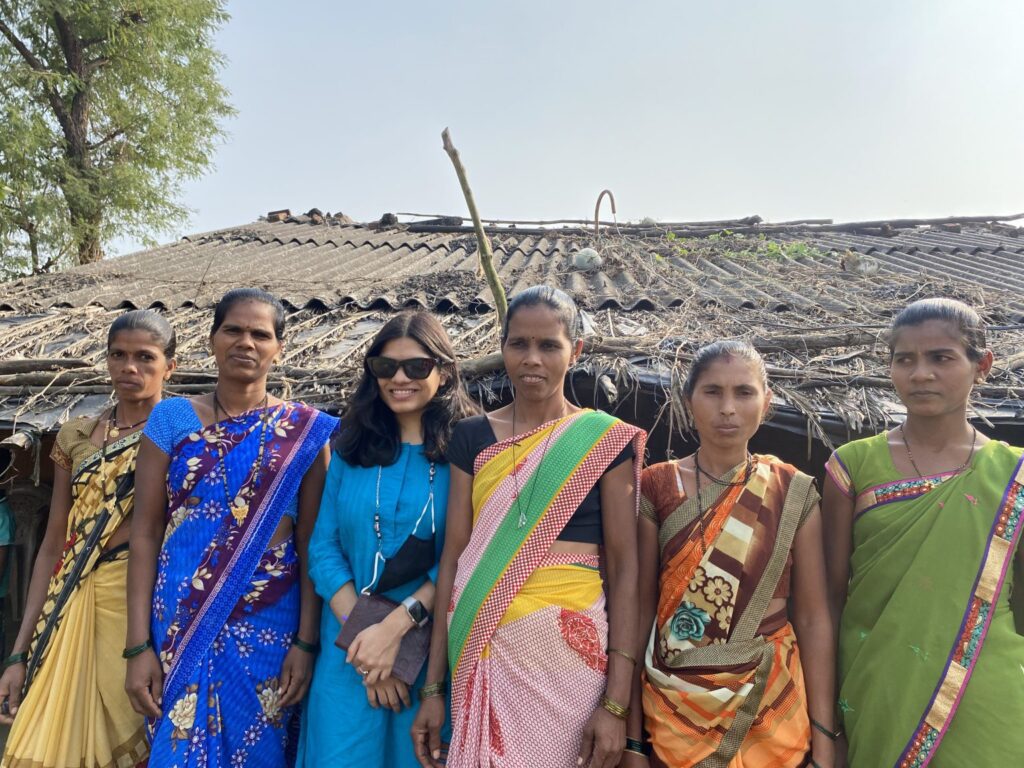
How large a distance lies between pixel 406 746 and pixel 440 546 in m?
0.62

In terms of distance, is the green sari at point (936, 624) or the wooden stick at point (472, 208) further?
the wooden stick at point (472, 208)

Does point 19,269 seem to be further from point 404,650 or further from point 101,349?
point 404,650

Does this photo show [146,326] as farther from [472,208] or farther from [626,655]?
[626,655]

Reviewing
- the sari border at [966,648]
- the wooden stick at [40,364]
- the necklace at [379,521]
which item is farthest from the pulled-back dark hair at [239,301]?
the sari border at [966,648]

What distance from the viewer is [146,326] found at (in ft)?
7.88

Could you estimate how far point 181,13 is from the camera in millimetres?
12695

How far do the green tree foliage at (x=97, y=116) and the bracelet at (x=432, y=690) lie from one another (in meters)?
13.1

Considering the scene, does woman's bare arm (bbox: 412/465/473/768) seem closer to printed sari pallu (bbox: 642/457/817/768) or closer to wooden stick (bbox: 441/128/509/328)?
printed sari pallu (bbox: 642/457/817/768)

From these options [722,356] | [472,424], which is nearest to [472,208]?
[472,424]

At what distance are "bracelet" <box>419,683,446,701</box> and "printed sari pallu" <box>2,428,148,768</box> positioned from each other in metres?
1.13

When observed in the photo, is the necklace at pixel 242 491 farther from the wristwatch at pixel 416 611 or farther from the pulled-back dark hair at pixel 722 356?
the pulled-back dark hair at pixel 722 356

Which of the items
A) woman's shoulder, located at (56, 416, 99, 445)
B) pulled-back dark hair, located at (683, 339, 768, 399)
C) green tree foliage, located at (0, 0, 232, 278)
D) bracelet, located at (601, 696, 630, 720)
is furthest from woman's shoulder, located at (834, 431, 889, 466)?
green tree foliage, located at (0, 0, 232, 278)

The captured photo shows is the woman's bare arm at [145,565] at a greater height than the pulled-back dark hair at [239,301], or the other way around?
the pulled-back dark hair at [239,301]

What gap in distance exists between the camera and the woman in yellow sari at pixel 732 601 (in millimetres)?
1744
